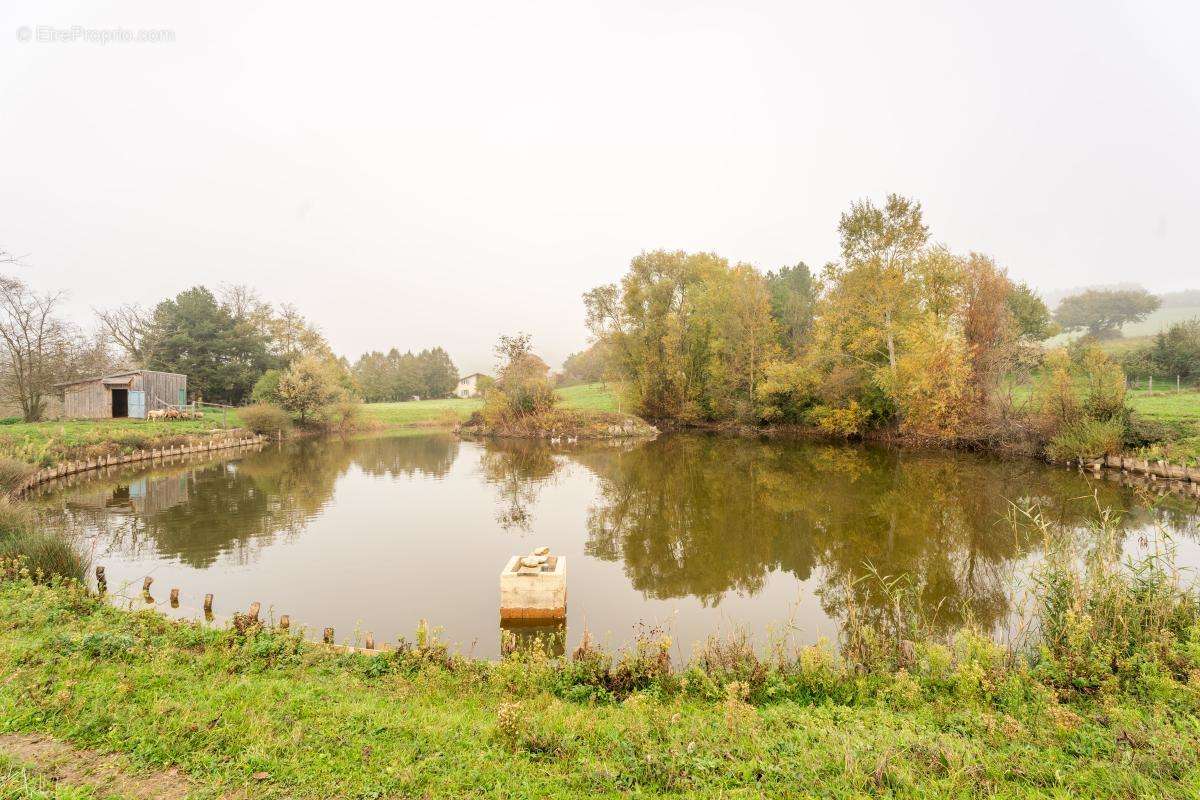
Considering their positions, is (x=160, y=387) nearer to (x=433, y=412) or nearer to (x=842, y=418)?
(x=433, y=412)

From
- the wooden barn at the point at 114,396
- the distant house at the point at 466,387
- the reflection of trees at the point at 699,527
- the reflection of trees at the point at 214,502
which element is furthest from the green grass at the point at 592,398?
the wooden barn at the point at 114,396

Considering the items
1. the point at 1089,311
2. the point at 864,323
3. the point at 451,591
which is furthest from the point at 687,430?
the point at 1089,311

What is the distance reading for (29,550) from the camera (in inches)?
326

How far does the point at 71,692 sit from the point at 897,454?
28738 millimetres

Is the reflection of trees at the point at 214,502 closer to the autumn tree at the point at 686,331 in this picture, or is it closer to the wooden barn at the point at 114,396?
the wooden barn at the point at 114,396

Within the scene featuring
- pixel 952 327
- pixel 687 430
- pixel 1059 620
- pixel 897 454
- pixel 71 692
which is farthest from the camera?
pixel 687 430

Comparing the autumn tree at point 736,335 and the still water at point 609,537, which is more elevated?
the autumn tree at point 736,335

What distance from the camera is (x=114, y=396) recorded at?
31906 mm

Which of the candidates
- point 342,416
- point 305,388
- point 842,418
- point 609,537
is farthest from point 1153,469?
point 342,416

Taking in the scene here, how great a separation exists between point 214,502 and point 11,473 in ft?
17.7

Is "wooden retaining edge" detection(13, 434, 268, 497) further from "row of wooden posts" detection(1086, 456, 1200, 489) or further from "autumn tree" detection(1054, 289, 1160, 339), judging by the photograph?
"autumn tree" detection(1054, 289, 1160, 339)

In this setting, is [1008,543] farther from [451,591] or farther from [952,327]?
[952,327]

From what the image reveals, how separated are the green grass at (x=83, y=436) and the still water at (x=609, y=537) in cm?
261

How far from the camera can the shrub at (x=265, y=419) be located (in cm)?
Answer: 3659
